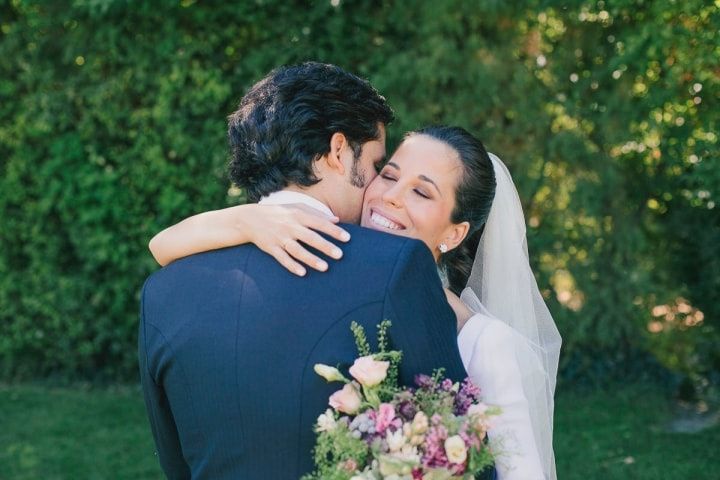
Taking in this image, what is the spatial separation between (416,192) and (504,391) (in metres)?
0.69

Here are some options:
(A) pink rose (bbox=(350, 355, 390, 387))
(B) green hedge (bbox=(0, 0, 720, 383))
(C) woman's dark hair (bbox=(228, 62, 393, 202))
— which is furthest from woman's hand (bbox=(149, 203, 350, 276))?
(B) green hedge (bbox=(0, 0, 720, 383))

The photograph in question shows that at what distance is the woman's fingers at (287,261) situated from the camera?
6.46 feet

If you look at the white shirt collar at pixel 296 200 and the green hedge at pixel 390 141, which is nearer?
the white shirt collar at pixel 296 200

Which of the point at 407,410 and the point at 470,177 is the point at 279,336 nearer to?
the point at 407,410

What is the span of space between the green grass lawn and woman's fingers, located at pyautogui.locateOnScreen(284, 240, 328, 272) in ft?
10.3

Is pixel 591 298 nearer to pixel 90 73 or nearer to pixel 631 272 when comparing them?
pixel 631 272

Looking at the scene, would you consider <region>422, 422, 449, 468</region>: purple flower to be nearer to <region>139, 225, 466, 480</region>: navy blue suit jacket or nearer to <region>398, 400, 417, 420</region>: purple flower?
<region>398, 400, 417, 420</region>: purple flower

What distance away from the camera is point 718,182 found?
175 inches

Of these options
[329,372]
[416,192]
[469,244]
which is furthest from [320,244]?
[469,244]

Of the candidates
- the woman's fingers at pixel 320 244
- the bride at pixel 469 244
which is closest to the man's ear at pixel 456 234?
the bride at pixel 469 244

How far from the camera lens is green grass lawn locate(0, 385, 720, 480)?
4.76m

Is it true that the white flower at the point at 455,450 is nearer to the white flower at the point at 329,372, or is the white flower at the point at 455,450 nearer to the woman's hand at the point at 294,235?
the white flower at the point at 329,372

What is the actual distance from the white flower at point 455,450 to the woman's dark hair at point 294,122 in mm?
864

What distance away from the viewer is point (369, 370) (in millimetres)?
1810
